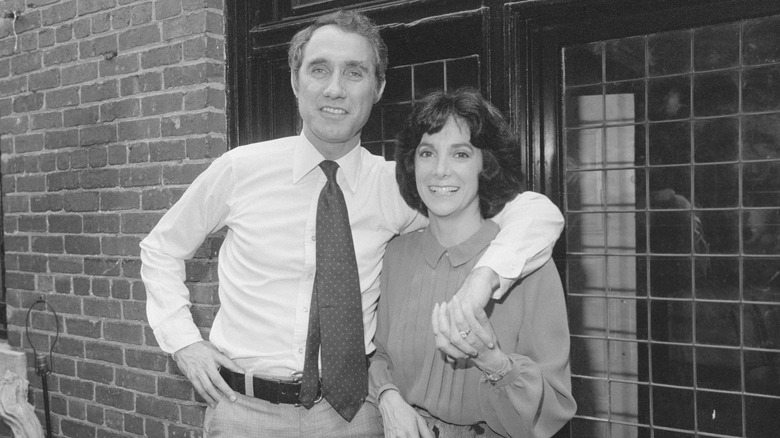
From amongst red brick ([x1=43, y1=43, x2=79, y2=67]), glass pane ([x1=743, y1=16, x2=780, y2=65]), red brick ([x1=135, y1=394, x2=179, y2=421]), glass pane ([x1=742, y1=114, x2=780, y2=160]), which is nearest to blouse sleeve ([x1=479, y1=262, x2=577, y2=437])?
glass pane ([x1=742, y1=114, x2=780, y2=160])

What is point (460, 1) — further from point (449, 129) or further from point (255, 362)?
point (255, 362)

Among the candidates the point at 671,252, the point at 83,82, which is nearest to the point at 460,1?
the point at 671,252

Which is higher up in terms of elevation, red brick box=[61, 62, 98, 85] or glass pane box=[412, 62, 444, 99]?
red brick box=[61, 62, 98, 85]

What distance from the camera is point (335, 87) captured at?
2141 mm

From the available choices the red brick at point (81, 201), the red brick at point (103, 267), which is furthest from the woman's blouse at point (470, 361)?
the red brick at point (81, 201)

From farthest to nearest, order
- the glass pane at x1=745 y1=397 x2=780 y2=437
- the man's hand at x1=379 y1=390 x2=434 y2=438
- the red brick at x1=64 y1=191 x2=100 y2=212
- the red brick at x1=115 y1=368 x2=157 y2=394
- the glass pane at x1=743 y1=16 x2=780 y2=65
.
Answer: the red brick at x1=64 y1=191 x2=100 y2=212 < the red brick at x1=115 y1=368 x2=157 y2=394 < the glass pane at x1=745 y1=397 x2=780 y2=437 < the glass pane at x1=743 y1=16 x2=780 y2=65 < the man's hand at x1=379 y1=390 x2=434 y2=438

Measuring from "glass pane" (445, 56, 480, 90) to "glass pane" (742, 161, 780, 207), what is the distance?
1032 mm

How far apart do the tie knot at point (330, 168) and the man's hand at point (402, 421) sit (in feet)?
2.35

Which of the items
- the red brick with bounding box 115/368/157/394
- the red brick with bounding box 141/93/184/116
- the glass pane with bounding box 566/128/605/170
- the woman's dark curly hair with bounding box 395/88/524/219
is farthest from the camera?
the red brick with bounding box 115/368/157/394

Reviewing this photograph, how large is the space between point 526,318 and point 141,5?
238 cm

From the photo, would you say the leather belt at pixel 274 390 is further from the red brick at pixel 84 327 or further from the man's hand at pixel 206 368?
the red brick at pixel 84 327

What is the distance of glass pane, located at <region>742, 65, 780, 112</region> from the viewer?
224 centimetres

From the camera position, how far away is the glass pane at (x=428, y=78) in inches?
113

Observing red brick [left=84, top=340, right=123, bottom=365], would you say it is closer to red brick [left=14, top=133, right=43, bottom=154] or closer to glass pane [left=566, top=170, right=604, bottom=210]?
red brick [left=14, top=133, right=43, bottom=154]
